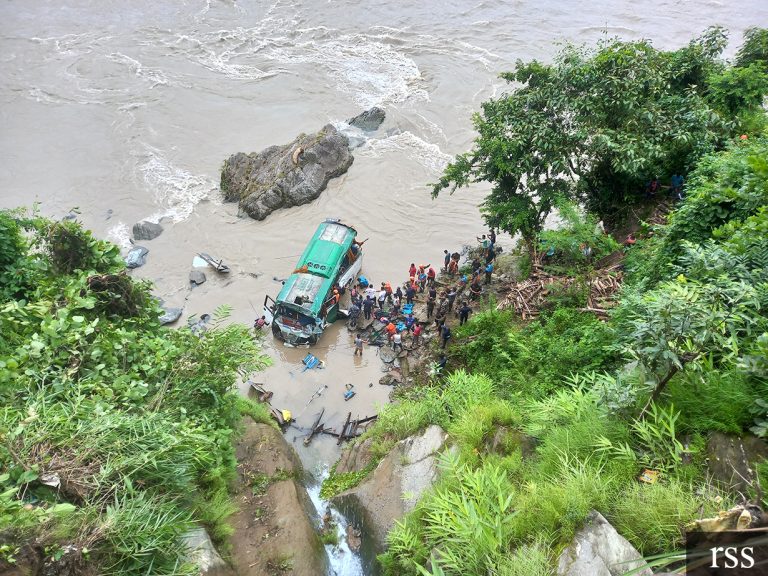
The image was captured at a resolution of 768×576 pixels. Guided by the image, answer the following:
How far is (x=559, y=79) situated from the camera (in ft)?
41.7

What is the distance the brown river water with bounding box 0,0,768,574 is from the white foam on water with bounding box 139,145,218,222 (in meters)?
0.09

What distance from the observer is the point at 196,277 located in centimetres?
1761

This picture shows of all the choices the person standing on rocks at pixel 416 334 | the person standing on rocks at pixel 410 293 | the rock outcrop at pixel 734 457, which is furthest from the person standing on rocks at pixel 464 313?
the rock outcrop at pixel 734 457

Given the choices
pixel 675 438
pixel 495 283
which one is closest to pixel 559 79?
pixel 495 283

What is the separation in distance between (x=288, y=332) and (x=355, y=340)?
2.11 meters

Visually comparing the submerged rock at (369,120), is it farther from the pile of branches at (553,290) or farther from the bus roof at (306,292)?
the pile of branches at (553,290)

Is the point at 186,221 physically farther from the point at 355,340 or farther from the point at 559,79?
the point at 559,79

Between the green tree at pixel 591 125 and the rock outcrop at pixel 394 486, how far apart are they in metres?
7.38

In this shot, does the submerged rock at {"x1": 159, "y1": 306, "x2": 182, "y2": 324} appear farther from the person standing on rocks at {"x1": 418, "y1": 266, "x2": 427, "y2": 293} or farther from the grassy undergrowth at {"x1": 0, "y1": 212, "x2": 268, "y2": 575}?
the person standing on rocks at {"x1": 418, "y1": 266, "x2": 427, "y2": 293}

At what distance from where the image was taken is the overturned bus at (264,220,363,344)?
1451cm

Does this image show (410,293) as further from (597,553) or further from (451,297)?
(597,553)

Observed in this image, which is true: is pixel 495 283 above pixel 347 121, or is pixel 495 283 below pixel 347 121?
below

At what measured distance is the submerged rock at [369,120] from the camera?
25039 millimetres

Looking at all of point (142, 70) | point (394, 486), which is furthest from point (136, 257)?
point (142, 70)
